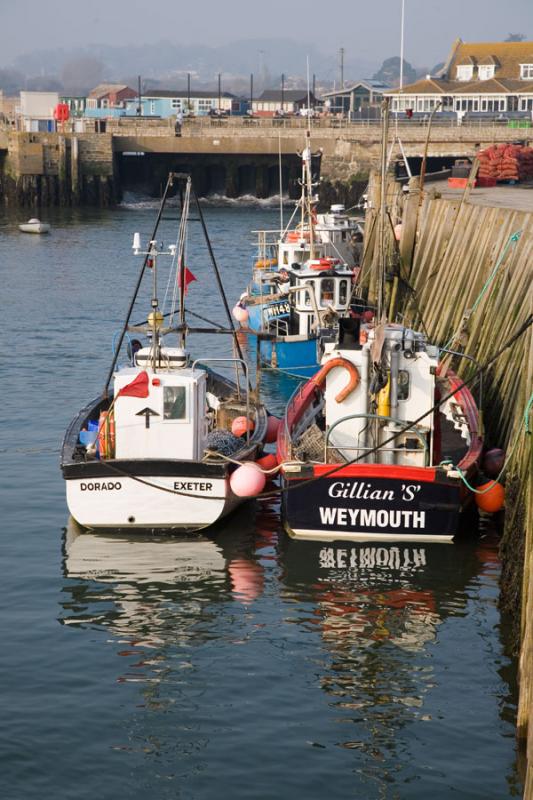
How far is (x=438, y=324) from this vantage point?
90.0ft

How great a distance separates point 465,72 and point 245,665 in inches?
4330

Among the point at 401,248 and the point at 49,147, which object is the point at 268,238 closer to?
the point at 49,147

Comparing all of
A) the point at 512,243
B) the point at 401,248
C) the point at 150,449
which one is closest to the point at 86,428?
the point at 150,449

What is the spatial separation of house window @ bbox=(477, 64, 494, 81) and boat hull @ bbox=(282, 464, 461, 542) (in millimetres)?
102564

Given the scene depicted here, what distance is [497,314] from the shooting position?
2295cm

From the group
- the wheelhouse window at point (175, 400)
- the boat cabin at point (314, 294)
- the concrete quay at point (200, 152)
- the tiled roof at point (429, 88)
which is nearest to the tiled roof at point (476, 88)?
the tiled roof at point (429, 88)

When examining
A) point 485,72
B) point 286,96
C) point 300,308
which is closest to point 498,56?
point 485,72

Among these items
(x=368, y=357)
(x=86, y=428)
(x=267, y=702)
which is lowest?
(x=267, y=702)

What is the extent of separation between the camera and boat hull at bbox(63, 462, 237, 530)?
58.2 ft

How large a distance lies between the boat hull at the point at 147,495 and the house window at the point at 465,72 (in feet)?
344

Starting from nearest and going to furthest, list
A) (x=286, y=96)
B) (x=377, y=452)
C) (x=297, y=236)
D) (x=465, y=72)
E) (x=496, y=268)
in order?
(x=377, y=452), (x=496, y=268), (x=297, y=236), (x=465, y=72), (x=286, y=96)

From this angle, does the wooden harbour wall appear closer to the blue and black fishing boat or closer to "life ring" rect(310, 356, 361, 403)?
the blue and black fishing boat

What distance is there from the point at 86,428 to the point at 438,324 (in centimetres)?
1012

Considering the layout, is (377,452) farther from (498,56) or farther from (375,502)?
(498,56)
